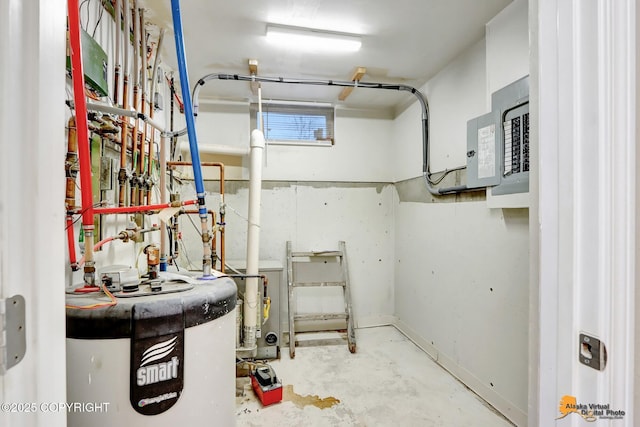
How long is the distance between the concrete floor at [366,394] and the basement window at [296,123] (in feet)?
6.69

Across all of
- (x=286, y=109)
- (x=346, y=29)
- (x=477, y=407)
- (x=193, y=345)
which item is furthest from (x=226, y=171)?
(x=477, y=407)

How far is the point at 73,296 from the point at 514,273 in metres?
2.06

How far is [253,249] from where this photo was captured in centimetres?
226

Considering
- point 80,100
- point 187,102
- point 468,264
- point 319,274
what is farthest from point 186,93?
point 319,274

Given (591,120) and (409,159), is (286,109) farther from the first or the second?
(591,120)

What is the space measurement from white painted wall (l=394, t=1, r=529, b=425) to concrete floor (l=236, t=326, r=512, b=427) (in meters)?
0.15

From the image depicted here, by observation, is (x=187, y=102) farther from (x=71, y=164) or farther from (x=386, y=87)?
(x=386, y=87)

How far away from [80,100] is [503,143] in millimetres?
1898

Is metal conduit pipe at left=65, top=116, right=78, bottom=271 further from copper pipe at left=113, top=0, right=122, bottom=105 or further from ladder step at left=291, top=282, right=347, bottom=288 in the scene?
ladder step at left=291, top=282, right=347, bottom=288

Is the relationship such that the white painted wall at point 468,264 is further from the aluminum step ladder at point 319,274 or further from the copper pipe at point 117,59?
the copper pipe at point 117,59

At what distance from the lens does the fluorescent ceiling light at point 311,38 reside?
1859mm

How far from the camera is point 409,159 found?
9.50 feet

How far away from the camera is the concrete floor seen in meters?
1.72

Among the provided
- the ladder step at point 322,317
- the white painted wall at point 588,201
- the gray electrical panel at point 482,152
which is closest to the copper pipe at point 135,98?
the white painted wall at point 588,201
